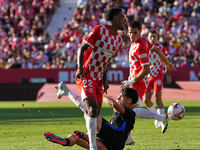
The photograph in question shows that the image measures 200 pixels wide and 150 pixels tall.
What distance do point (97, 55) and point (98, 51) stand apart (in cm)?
6

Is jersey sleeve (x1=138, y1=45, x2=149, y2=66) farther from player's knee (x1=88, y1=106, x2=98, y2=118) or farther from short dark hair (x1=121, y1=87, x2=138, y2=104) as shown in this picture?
player's knee (x1=88, y1=106, x2=98, y2=118)

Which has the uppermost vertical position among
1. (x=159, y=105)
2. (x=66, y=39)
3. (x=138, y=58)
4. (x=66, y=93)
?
(x=138, y=58)

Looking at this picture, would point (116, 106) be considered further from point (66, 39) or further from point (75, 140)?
point (66, 39)

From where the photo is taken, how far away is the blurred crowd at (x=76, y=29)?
2627 centimetres

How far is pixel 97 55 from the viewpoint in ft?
28.0

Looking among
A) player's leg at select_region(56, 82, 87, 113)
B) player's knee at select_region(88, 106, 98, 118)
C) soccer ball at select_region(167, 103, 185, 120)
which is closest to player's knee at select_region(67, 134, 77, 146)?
player's knee at select_region(88, 106, 98, 118)

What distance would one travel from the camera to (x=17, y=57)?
28.5 m

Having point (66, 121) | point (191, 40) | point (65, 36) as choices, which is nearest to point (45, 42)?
point (65, 36)

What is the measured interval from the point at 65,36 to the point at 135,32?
18.7 meters

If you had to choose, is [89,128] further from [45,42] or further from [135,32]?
[45,42]

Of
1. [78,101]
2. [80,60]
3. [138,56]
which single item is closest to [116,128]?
[78,101]

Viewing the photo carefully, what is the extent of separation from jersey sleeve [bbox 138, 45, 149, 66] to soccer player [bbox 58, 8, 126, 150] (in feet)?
4.55

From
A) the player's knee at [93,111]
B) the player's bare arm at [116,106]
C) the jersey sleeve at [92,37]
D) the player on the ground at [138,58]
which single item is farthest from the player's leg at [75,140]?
the player on the ground at [138,58]

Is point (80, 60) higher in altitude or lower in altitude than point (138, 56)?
higher
